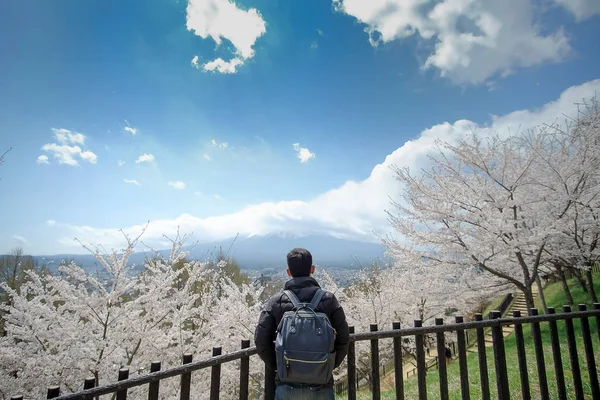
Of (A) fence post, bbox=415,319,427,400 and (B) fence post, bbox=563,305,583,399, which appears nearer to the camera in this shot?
(A) fence post, bbox=415,319,427,400

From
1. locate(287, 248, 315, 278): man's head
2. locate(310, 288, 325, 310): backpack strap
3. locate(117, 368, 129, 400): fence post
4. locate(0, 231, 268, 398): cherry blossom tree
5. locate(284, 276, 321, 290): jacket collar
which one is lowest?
locate(0, 231, 268, 398): cherry blossom tree

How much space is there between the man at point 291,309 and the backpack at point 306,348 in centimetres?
9

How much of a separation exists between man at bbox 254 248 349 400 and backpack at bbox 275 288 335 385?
9cm

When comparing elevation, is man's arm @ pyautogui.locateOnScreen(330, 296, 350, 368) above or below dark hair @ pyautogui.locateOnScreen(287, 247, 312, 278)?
below

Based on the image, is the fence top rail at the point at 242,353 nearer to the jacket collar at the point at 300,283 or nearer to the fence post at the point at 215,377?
the fence post at the point at 215,377

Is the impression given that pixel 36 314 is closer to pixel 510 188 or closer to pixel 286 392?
pixel 286 392

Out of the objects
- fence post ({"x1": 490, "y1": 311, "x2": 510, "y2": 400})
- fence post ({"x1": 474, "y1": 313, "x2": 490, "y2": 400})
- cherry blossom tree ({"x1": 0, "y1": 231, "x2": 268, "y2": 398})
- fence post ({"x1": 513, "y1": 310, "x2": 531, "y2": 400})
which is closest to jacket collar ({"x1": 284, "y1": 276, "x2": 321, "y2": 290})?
fence post ({"x1": 474, "y1": 313, "x2": 490, "y2": 400})

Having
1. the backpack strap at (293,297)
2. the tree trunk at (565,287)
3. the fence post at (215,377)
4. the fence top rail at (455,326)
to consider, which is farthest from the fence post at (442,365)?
the tree trunk at (565,287)

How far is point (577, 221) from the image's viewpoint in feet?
24.8

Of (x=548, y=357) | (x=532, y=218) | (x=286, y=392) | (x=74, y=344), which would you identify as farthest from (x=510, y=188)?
(x=74, y=344)

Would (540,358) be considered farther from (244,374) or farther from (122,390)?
(122,390)

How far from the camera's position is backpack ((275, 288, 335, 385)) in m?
2.28

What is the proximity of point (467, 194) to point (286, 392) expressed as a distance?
325 inches

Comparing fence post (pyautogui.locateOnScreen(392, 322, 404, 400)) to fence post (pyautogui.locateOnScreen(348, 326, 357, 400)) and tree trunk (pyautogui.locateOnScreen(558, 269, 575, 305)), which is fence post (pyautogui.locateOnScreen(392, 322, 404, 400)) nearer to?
fence post (pyautogui.locateOnScreen(348, 326, 357, 400))
